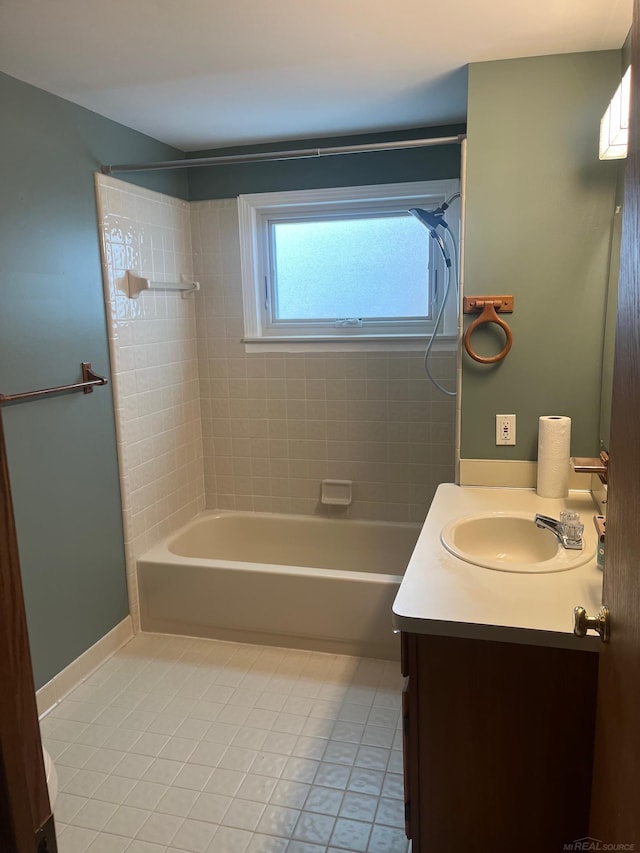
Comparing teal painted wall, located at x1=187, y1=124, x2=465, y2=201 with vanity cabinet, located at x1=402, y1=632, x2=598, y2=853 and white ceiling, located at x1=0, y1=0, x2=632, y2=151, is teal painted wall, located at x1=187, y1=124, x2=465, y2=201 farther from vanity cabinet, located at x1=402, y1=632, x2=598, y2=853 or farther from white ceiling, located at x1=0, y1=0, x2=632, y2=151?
vanity cabinet, located at x1=402, y1=632, x2=598, y2=853

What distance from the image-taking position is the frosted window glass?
10.4 ft

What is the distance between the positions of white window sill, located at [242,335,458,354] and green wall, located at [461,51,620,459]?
0.84 m

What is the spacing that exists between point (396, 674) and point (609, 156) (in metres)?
2.03

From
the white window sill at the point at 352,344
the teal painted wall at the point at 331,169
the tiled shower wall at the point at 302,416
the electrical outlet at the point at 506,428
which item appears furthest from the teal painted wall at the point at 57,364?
the electrical outlet at the point at 506,428

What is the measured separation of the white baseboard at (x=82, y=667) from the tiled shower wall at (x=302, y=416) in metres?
0.98

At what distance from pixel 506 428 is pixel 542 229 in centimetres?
71

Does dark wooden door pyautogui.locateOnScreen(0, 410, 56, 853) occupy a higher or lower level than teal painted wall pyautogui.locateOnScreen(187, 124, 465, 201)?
lower

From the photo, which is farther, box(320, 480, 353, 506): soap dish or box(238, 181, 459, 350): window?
box(320, 480, 353, 506): soap dish

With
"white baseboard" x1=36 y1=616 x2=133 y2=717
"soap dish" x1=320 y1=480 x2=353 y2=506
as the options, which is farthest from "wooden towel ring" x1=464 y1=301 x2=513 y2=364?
"white baseboard" x1=36 y1=616 x2=133 y2=717

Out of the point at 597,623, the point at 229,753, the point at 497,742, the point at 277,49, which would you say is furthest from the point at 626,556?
the point at 277,49

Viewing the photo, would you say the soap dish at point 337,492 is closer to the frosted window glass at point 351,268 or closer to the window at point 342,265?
the window at point 342,265

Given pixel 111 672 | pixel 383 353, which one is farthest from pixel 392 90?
pixel 111 672

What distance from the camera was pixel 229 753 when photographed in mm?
2143

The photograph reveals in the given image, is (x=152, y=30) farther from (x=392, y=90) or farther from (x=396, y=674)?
(x=396, y=674)
